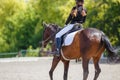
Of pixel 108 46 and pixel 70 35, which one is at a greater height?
pixel 70 35

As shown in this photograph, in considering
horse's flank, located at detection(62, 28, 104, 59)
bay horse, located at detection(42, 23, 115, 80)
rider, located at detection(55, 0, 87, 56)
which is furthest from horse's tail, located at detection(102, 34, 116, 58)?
rider, located at detection(55, 0, 87, 56)

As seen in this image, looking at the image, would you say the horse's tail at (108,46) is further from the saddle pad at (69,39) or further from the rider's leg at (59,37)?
the rider's leg at (59,37)

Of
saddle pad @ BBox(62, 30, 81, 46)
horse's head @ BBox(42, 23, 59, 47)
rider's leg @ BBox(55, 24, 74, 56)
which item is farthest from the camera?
horse's head @ BBox(42, 23, 59, 47)

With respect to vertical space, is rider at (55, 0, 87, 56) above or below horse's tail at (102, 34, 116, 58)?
above

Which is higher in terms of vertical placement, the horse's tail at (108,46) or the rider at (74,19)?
the rider at (74,19)

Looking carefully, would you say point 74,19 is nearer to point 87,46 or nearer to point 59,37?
point 59,37

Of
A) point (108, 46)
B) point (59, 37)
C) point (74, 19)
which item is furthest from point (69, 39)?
point (108, 46)

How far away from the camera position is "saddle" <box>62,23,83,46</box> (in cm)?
1295

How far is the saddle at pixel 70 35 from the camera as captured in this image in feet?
42.5

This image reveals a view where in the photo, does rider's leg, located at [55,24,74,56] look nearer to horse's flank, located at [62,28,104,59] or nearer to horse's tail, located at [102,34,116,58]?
horse's flank, located at [62,28,104,59]

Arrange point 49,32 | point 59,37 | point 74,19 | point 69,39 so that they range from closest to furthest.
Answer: point 69,39, point 59,37, point 74,19, point 49,32

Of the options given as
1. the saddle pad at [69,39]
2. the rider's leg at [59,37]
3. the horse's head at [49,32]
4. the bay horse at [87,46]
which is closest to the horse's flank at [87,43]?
the bay horse at [87,46]

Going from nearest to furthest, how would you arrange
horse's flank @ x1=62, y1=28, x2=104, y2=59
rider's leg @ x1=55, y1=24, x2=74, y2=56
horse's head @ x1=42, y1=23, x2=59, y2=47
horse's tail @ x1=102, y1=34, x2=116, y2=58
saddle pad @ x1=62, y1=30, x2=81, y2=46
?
1. horse's flank @ x1=62, y1=28, x2=104, y2=59
2. horse's tail @ x1=102, y1=34, x2=116, y2=58
3. saddle pad @ x1=62, y1=30, x2=81, y2=46
4. rider's leg @ x1=55, y1=24, x2=74, y2=56
5. horse's head @ x1=42, y1=23, x2=59, y2=47

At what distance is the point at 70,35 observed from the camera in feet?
42.7
